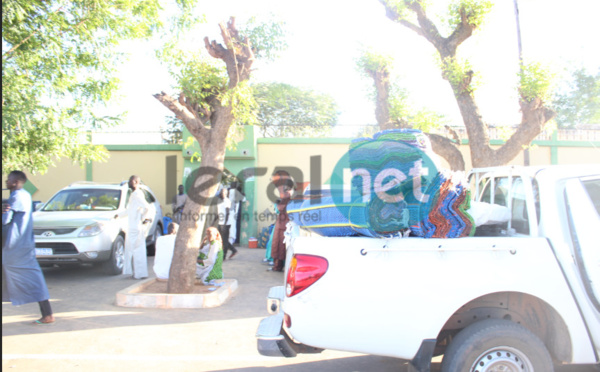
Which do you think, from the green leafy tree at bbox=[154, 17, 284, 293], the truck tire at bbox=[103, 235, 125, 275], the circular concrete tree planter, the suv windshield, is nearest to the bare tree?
the green leafy tree at bbox=[154, 17, 284, 293]

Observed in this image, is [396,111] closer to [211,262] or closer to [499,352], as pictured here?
[211,262]

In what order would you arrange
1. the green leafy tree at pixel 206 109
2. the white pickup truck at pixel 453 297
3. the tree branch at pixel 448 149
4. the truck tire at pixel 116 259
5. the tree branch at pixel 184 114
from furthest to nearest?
the tree branch at pixel 448 149 → the truck tire at pixel 116 259 → the green leafy tree at pixel 206 109 → the tree branch at pixel 184 114 → the white pickup truck at pixel 453 297

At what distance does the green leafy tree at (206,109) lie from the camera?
6523 millimetres

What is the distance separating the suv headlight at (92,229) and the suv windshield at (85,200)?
100 centimetres

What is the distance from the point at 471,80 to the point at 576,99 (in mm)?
21559

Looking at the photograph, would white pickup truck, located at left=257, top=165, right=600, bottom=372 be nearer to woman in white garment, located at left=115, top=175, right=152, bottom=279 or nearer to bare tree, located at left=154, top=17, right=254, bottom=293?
bare tree, located at left=154, top=17, right=254, bottom=293

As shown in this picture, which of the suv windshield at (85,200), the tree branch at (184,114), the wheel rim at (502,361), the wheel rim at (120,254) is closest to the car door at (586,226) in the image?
the wheel rim at (502,361)

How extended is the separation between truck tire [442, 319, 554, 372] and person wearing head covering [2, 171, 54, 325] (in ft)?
15.0

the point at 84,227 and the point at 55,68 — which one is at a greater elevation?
the point at 55,68

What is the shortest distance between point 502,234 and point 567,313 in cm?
83

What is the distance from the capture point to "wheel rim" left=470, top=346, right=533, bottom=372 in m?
3.08

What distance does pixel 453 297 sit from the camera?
9.86 feet

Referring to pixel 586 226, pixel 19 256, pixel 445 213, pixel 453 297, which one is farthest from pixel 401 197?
pixel 19 256

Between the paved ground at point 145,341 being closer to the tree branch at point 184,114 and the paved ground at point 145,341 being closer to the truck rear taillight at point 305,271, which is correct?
the truck rear taillight at point 305,271
